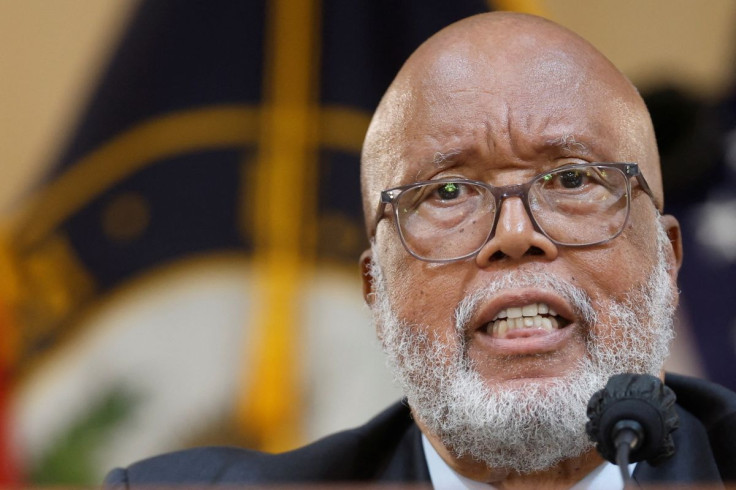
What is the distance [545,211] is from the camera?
1.78 m

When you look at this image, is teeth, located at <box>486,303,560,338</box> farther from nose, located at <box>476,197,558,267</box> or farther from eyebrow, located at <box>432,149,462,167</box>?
eyebrow, located at <box>432,149,462,167</box>

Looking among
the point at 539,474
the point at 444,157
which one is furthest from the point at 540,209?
the point at 539,474

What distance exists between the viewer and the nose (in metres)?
1.73

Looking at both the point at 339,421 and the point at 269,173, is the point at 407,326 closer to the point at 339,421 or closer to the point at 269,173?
the point at 339,421

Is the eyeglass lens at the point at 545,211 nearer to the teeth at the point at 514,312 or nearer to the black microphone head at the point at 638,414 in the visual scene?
the teeth at the point at 514,312

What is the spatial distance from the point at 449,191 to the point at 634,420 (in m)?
0.67

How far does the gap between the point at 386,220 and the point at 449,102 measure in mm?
254

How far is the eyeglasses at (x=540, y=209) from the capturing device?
1.78 meters

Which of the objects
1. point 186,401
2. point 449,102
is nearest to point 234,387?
point 186,401

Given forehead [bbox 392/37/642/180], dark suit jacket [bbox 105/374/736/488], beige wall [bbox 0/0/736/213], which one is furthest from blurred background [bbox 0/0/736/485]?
forehead [bbox 392/37/642/180]

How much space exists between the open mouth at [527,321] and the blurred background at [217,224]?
54.8 inches

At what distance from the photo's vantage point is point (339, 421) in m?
3.08

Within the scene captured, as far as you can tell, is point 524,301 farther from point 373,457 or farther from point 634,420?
point 373,457

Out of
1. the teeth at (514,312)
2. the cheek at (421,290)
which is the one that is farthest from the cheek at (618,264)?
the cheek at (421,290)
